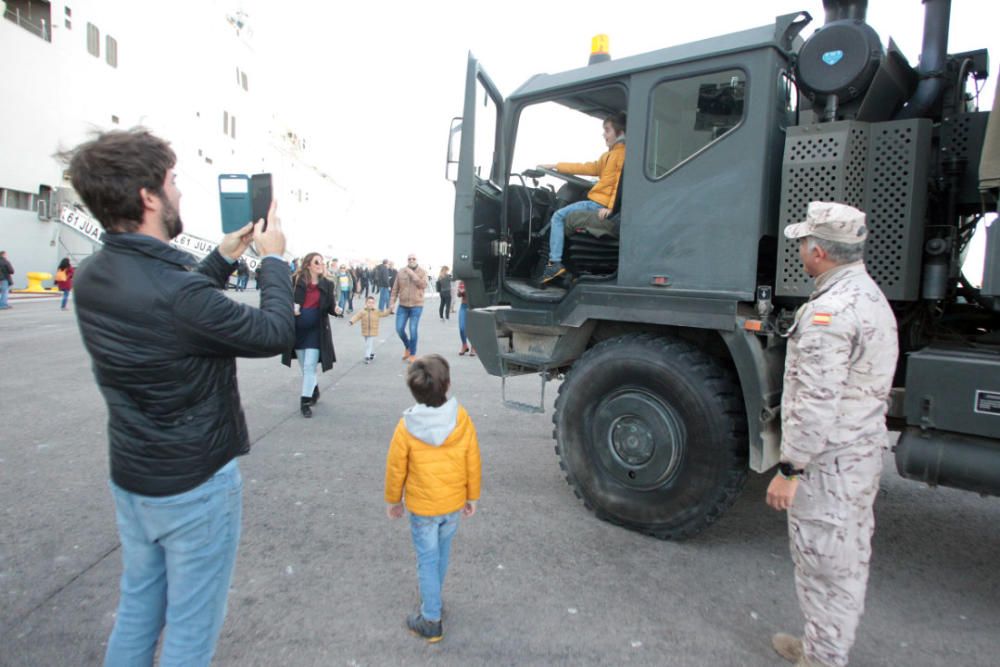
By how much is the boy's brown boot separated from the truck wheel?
0.83 m

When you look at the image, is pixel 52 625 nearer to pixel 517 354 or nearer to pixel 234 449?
pixel 234 449

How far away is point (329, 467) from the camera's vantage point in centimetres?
484

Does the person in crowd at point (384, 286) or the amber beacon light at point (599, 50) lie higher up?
the amber beacon light at point (599, 50)

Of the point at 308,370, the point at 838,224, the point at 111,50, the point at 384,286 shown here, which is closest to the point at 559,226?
the point at 838,224

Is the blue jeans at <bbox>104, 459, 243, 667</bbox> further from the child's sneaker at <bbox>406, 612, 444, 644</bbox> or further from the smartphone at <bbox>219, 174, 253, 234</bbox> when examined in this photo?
the child's sneaker at <bbox>406, 612, 444, 644</bbox>

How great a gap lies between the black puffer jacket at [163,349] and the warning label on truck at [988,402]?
293 centimetres

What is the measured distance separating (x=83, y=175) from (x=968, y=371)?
3.45 meters

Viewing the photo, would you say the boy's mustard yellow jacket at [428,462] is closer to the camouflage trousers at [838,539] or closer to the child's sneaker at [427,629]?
the child's sneaker at [427,629]

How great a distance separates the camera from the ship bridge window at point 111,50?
28111 millimetres

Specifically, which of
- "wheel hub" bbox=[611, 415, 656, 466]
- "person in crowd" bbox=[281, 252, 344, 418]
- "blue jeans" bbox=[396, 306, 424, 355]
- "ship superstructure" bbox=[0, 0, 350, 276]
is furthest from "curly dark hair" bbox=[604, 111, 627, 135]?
"ship superstructure" bbox=[0, 0, 350, 276]

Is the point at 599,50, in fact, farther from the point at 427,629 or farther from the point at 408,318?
the point at 408,318

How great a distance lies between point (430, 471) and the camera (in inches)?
100

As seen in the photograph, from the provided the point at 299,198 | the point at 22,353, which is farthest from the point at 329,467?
the point at 299,198

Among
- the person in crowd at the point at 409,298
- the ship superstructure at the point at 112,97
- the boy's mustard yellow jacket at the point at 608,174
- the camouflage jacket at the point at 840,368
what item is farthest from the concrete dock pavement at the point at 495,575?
the ship superstructure at the point at 112,97
